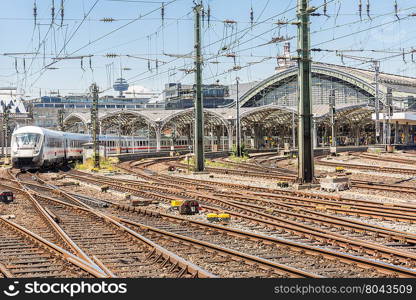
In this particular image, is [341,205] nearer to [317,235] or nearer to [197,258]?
[317,235]

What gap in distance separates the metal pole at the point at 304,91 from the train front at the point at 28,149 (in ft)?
70.0

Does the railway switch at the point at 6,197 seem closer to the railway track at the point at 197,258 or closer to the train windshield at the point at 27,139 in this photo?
the railway track at the point at 197,258

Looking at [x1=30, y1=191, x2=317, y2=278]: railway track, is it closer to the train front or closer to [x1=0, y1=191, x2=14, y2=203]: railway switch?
[x1=0, y1=191, x2=14, y2=203]: railway switch

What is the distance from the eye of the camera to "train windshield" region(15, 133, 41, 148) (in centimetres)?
3722

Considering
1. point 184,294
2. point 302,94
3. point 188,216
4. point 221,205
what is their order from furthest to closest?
point 302,94 < point 221,205 < point 188,216 < point 184,294

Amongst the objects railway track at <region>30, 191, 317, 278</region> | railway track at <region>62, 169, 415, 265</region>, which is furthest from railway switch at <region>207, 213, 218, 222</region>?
railway track at <region>30, 191, 317, 278</region>

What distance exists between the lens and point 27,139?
37.3 meters

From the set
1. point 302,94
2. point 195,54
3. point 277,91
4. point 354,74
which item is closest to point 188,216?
point 302,94

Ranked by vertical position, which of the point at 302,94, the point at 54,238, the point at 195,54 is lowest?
the point at 54,238

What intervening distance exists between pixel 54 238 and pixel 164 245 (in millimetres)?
2933

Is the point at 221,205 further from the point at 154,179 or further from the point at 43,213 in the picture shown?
the point at 154,179

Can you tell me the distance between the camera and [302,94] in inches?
878

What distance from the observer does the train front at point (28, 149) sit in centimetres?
3709

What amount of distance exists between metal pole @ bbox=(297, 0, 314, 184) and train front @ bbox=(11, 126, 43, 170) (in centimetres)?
2132
